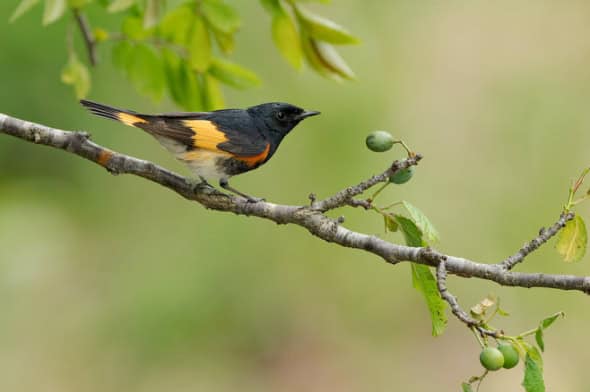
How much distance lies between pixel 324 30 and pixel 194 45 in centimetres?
49

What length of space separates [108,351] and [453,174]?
3325mm

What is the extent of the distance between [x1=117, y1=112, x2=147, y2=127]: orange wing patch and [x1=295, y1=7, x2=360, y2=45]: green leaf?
87 centimetres

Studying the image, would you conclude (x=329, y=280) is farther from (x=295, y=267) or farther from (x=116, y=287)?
(x=116, y=287)

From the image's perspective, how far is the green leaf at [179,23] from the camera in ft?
10.1

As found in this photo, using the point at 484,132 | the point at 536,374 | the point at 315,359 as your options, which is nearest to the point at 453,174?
the point at 484,132

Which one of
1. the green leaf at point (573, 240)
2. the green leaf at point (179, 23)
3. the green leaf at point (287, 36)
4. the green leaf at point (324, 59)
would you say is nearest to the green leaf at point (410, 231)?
the green leaf at point (573, 240)

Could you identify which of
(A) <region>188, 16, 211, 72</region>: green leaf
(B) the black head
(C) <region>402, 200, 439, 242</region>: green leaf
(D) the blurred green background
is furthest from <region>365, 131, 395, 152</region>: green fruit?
(D) the blurred green background

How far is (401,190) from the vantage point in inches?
265

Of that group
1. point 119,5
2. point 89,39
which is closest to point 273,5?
point 119,5

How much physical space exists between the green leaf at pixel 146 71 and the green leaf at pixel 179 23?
14 centimetres

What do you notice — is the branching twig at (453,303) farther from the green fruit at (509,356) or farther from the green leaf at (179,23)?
the green leaf at (179,23)

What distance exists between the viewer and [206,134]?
369cm

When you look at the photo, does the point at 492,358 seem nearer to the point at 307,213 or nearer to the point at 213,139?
the point at 307,213

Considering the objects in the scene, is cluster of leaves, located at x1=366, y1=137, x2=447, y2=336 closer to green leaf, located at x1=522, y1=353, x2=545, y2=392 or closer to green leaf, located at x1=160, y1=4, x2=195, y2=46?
green leaf, located at x1=522, y1=353, x2=545, y2=392
